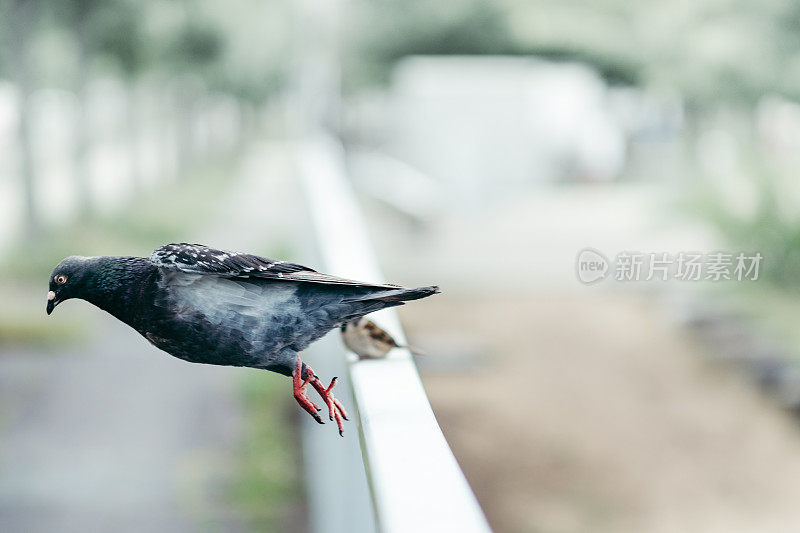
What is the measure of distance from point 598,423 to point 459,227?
75cm

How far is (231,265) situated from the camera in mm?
284

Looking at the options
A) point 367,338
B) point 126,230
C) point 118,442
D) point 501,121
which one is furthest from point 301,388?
point 501,121

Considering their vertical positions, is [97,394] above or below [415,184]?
below

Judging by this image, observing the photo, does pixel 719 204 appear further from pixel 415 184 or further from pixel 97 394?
pixel 97 394

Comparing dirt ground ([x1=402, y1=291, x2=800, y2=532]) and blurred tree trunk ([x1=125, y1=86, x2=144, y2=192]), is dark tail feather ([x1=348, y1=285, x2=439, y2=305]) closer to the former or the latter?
blurred tree trunk ([x1=125, y1=86, x2=144, y2=192])

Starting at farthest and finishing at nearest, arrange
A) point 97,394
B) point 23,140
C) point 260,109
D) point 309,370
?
1. point 97,394
2. point 260,109
3. point 23,140
4. point 309,370

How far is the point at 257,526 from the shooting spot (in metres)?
1.38

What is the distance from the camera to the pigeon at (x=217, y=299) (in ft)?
0.92

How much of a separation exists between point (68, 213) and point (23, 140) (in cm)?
7

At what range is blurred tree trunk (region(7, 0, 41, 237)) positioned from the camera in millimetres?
639

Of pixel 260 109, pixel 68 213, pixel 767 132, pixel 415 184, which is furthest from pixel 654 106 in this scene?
pixel 68 213
